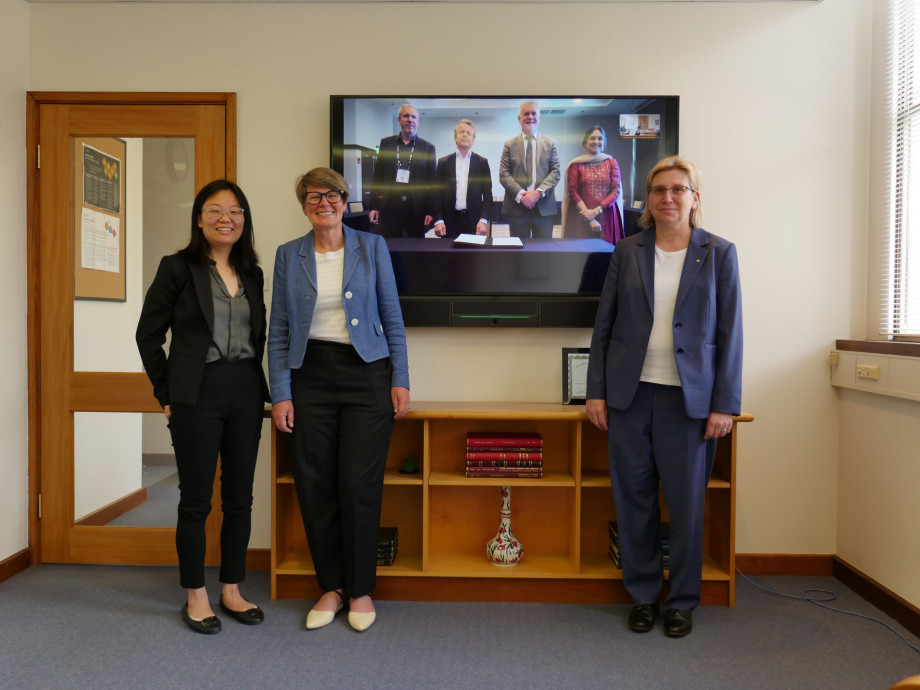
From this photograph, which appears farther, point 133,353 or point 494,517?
point 133,353

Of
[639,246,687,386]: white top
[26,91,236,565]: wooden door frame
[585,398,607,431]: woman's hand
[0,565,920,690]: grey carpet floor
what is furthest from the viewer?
[26,91,236,565]: wooden door frame

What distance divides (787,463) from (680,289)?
1165mm

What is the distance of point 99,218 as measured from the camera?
2939 millimetres

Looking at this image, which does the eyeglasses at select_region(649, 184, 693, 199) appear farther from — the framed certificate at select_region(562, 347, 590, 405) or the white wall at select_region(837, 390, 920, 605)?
the white wall at select_region(837, 390, 920, 605)

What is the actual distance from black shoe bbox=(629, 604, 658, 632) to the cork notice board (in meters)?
2.54

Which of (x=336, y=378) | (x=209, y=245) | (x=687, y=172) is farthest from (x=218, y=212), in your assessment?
(x=687, y=172)

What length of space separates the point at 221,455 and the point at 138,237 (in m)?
1.23

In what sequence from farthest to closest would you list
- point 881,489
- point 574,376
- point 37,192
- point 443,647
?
1. point 37,192
2. point 574,376
3. point 881,489
4. point 443,647

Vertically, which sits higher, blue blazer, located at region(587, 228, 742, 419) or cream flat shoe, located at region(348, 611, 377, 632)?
blue blazer, located at region(587, 228, 742, 419)

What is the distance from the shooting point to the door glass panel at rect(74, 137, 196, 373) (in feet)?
9.57

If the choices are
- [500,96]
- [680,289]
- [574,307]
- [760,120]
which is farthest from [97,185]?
[760,120]

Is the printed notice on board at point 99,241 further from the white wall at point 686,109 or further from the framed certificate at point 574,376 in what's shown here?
the framed certificate at point 574,376

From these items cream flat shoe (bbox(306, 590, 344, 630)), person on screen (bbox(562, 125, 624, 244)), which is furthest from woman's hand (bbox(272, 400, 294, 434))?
person on screen (bbox(562, 125, 624, 244))

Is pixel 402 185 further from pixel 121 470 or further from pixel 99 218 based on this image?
pixel 121 470
